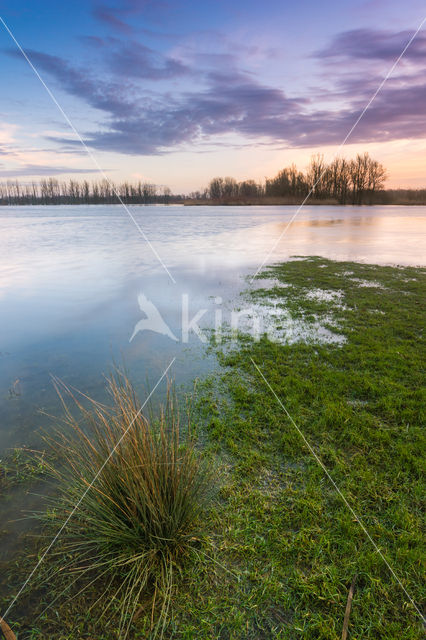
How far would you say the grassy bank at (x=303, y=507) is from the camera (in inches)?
82.1

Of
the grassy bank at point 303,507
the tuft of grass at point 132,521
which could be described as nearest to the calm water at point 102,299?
the tuft of grass at point 132,521

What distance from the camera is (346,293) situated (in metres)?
9.58

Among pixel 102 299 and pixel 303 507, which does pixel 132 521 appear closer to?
pixel 303 507

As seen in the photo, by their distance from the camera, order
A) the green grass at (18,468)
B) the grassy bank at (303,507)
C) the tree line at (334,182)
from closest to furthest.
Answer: the grassy bank at (303,507) → the green grass at (18,468) → the tree line at (334,182)

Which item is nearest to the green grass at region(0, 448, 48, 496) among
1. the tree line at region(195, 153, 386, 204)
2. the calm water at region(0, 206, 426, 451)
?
the calm water at region(0, 206, 426, 451)

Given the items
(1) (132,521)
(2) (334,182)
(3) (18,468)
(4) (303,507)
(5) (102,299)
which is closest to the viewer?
(1) (132,521)

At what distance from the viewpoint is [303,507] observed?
112 inches

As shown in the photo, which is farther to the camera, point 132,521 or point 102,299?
point 102,299

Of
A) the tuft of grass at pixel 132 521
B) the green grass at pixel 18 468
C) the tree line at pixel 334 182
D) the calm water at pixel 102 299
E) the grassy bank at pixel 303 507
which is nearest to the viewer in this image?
the grassy bank at pixel 303 507

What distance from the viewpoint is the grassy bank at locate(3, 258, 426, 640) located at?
2086 millimetres

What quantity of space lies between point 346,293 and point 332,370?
5.02 meters

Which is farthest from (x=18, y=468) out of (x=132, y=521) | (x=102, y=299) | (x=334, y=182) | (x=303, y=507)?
(x=334, y=182)

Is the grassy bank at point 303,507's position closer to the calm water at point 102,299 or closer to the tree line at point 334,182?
the calm water at point 102,299

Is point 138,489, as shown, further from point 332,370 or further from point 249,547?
point 332,370
